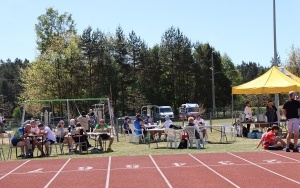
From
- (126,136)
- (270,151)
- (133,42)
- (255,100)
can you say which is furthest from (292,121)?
(255,100)

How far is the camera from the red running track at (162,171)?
950cm

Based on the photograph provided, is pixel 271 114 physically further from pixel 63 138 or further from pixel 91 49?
pixel 91 49

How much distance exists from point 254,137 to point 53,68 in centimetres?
3429

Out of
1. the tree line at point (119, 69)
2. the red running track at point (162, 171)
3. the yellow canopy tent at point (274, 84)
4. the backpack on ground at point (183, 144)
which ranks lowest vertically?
the red running track at point (162, 171)

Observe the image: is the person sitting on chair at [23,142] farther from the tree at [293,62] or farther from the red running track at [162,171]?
the tree at [293,62]

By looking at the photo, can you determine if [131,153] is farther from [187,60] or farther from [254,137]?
[187,60]

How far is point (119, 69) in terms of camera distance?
196ft

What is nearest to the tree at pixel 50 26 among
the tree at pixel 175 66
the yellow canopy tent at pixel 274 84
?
the tree at pixel 175 66

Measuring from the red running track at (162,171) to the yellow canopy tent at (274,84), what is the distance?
19.8 ft

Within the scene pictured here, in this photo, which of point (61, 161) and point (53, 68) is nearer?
point (61, 161)

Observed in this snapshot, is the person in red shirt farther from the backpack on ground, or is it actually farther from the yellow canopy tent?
the yellow canopy tent

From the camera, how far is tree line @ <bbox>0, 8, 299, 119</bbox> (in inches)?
2044

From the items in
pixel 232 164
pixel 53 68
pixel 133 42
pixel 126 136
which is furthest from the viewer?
pixel 133 42

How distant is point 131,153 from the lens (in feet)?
51.1
